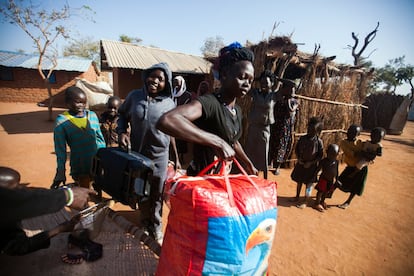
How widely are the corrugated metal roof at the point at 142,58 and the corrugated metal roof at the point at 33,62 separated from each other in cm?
613

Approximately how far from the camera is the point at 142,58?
1012 centimetres

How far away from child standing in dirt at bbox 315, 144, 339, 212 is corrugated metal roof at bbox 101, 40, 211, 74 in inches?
233

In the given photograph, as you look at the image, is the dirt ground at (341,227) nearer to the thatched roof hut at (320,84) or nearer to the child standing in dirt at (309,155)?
the child standing in dirt at (309,155)

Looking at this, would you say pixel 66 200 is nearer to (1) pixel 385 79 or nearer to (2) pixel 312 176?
(2) pixel 312 176

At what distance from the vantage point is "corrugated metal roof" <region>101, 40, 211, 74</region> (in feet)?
29.1

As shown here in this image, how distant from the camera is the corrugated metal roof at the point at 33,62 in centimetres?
1449

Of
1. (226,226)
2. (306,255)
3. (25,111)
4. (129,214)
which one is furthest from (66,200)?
(25,111)

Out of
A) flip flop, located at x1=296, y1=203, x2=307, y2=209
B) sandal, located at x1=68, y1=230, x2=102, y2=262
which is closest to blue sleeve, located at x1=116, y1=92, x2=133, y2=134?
sandal, located at x1=68, y1=230, x2=102, y2=262

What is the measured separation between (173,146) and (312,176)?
2563 mm

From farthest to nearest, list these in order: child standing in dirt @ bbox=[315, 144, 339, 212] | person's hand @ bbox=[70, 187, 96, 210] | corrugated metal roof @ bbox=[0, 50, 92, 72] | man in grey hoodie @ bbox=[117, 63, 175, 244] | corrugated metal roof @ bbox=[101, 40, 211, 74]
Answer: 1. corrugated metal roof @ bbox=[0, 50, 92, 72]
2. corrugated metal roof @ bbox=[101, 40, 211, 74]
3. child standing in dirt @ bbox=[315, 144, 339, 212]
4. man in grey hoodie @ bbox=[117, 63, 175, 244]
5. person's hand @ bbox=[70, 187, 96, 210]

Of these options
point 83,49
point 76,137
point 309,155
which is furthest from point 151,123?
point 83,49

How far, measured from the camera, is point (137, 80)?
32.6ft

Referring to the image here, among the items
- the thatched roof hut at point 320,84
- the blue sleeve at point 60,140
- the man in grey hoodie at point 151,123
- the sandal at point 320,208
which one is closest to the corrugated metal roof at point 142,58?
the thatched roof hut at point 320,84

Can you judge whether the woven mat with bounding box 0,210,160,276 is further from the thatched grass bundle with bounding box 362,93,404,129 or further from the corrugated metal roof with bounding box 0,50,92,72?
the thatched grass bundle with bounding box 362,93,404,129
